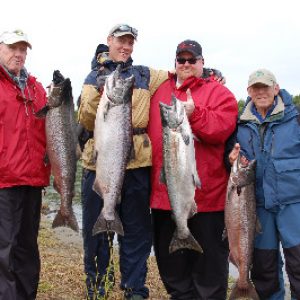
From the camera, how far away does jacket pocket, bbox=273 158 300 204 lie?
17.5 feet

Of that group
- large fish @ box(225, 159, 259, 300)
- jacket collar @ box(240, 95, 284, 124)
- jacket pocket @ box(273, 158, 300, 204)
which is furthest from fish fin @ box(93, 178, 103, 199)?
jacket pocket @ box(273, 158, 300, 204)

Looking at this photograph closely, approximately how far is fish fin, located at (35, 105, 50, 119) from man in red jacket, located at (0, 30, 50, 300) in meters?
0.08

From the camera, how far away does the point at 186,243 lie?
5395mm

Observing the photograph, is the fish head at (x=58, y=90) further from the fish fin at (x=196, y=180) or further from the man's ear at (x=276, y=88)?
the man's ear at (x=276, y=88)

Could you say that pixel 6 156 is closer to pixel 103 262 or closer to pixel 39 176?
pixel 39 176

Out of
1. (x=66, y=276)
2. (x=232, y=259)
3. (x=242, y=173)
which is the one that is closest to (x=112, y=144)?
(x=242, y=173)

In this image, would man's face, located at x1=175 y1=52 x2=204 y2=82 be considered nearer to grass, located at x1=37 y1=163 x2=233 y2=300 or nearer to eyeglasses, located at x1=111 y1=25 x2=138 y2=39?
eyeglasses, located at x1=111 y1=25 x2=138 y2=39

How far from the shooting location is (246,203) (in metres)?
5.48

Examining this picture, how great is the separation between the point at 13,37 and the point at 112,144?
1530mm

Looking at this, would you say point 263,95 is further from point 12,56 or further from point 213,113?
point 12,56

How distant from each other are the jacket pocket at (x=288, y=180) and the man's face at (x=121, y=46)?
199cm

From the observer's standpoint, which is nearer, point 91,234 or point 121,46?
point 121,46

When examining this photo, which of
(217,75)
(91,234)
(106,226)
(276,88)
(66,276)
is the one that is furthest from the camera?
(66,276)

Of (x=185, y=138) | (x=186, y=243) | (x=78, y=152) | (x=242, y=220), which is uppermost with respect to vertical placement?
(x=185, y=138)
